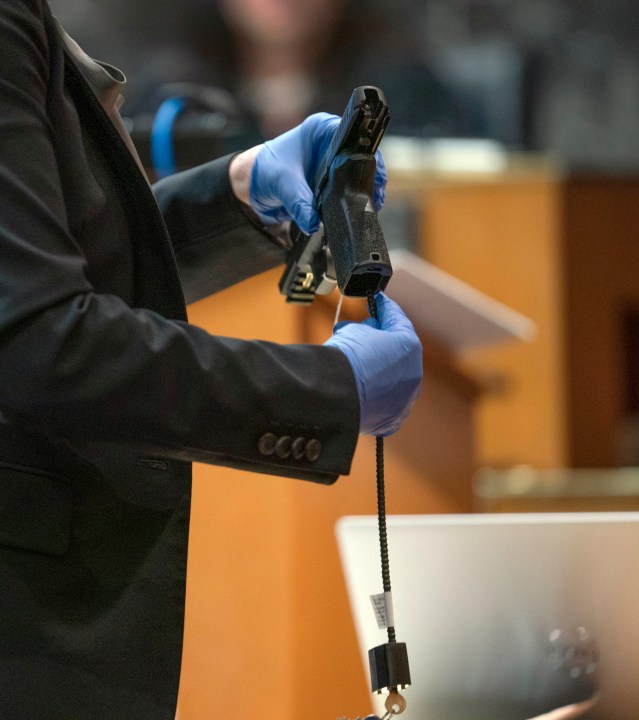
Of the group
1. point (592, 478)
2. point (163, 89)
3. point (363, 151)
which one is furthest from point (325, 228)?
point (592, 478)

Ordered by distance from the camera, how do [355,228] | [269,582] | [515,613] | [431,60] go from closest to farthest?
1. [355,228]
2. [515,613]
3. [269,582]
4. [431,60]

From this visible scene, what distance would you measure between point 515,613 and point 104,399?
1.62 feet

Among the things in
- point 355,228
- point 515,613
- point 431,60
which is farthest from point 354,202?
point 431,60

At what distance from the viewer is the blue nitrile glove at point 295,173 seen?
0.99 m

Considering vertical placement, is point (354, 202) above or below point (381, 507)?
above

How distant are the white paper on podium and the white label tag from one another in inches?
32.5

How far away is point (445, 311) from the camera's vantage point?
173cm

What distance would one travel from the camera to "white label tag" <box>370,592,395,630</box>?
32.6 inches

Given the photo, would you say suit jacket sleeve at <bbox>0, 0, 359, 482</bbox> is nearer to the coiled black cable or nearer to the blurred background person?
the coiled black cable

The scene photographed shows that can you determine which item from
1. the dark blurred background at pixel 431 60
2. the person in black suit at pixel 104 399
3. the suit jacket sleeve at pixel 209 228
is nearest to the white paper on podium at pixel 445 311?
the suit jacket sleeve at pixel 209 228

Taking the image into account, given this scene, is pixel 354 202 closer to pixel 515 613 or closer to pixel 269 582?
pixel 515 613

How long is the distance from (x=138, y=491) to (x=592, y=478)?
3.18 m

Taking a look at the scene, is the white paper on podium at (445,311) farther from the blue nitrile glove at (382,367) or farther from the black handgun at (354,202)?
the blue nitrile glove at (382,367)

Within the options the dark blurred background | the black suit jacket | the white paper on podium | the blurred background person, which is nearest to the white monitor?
the black suit jacket
